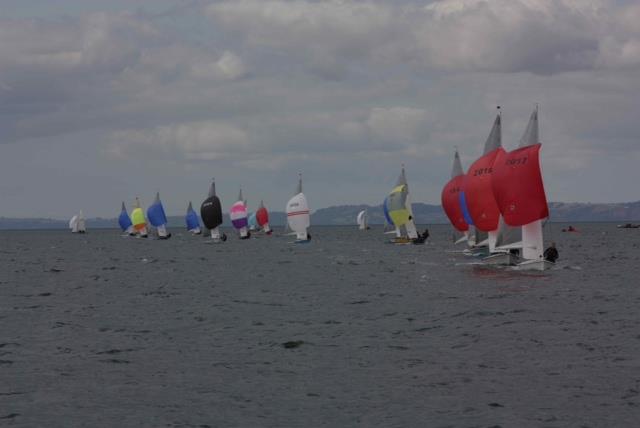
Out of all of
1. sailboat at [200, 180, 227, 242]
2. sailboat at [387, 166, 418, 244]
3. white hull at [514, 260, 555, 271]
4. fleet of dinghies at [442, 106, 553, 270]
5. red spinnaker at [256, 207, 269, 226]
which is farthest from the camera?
red spinnaker at [256, 207, 269, 226]

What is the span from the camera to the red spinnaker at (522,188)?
58469 mm

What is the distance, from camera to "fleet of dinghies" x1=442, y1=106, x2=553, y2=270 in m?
58.8

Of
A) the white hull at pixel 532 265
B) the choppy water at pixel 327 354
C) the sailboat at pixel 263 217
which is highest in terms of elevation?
the sailboat at pixel 263 217

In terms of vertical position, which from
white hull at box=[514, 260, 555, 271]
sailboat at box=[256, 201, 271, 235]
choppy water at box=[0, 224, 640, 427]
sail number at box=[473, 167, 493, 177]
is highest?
sail number at box=[473, 167, 493, 177]

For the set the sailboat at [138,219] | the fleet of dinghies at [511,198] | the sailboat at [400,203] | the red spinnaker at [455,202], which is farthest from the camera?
the sailboat at [138,219]

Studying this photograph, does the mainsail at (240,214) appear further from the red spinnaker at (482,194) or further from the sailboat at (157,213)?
the red spinnaker at (482,194)

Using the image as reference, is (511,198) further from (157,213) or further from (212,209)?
(157,213)

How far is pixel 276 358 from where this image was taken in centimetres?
3031

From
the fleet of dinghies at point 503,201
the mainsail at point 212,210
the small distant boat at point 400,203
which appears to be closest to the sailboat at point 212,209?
the mainsail at point 212,210

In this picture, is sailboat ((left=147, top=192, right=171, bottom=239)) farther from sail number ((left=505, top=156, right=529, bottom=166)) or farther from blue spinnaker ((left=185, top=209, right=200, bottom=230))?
sail number ((left=505, top=156, right=529, bottom=166))

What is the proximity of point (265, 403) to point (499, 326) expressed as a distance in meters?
15.7

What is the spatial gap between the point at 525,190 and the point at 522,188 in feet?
0.90

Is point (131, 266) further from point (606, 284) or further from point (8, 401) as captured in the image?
point (8, 401)

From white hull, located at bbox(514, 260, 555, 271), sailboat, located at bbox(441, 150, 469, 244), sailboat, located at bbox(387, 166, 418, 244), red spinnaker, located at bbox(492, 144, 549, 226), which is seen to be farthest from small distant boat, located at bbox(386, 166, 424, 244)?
red spinnaker, located at bbox(492, 144, 549, 226)
